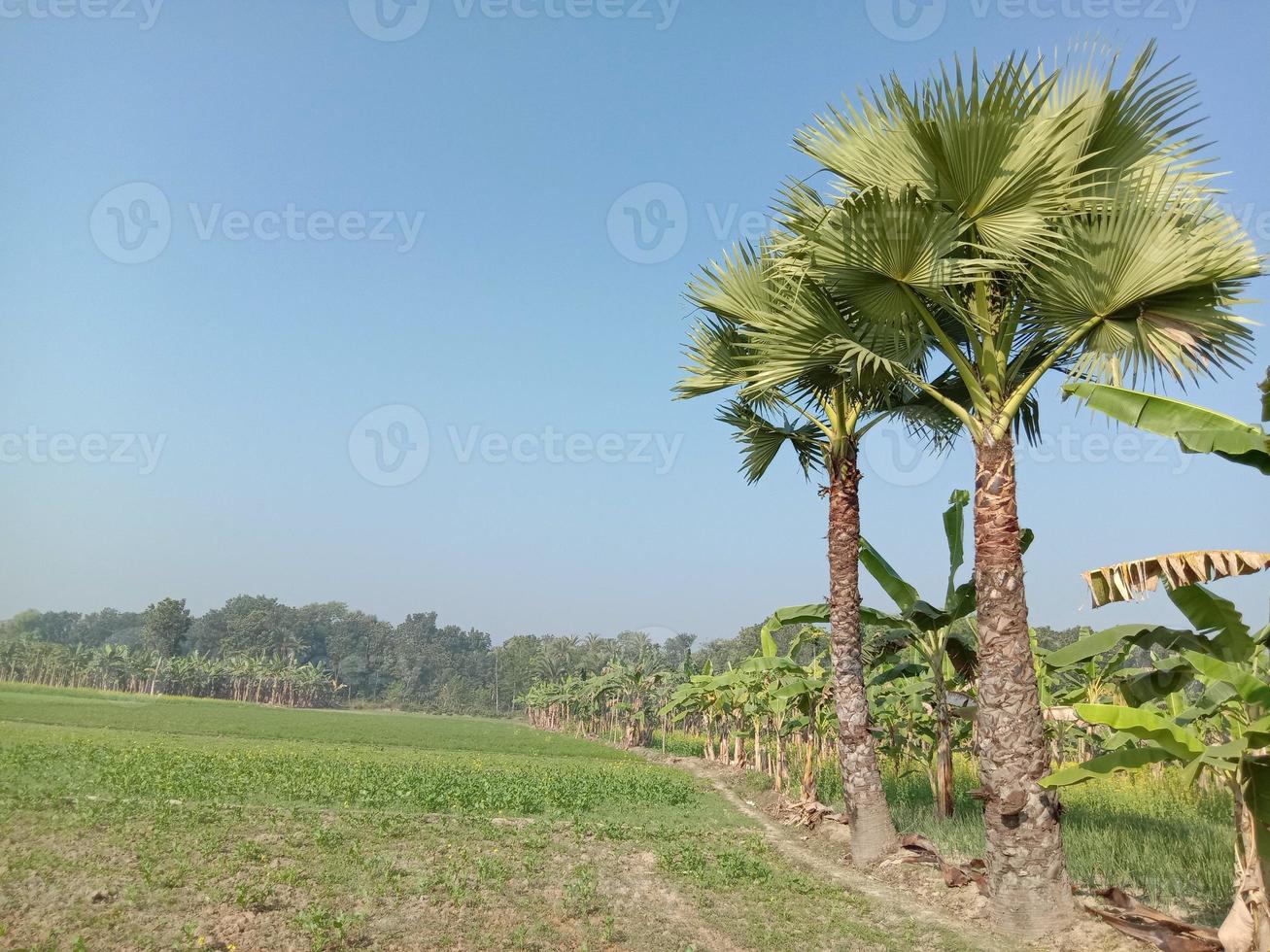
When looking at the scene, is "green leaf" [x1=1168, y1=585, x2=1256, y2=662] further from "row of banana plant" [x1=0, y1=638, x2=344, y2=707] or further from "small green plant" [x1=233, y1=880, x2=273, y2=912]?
"row of banana plant" [x1=0, y1=638, x2=344, y2=707]

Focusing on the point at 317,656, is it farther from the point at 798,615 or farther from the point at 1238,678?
the point at 1238,678

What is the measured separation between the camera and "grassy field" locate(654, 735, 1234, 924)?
9.10 metres

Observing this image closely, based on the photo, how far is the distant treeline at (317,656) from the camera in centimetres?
8938

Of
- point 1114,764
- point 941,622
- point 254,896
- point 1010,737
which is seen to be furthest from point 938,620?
point 254,896

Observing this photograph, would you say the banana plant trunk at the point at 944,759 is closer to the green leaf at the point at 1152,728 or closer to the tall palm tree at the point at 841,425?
the tall palm tree at the point at 841,425

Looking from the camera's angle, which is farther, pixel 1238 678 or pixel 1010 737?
pixel 1010 737

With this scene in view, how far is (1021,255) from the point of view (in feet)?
26.2

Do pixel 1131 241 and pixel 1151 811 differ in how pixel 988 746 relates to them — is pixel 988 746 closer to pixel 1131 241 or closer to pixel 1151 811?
pixel 1131 241

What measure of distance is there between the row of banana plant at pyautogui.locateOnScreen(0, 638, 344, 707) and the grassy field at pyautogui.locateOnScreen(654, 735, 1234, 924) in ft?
271

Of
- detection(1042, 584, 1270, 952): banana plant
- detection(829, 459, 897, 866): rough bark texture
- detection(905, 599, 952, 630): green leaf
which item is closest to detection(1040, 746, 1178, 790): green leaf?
detection(1042, 584, 1270, 952): banana plant

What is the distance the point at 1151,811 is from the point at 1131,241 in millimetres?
13021

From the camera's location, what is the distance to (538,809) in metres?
15.3

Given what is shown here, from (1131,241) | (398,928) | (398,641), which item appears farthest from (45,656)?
(1131,241)

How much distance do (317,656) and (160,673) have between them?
5991cm
